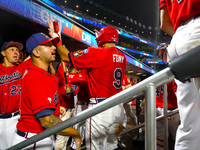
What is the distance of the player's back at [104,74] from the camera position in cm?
213

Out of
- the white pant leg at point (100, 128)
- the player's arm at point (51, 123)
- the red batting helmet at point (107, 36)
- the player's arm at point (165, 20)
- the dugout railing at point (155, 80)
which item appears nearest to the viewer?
the dugout railing at point (155, 80)

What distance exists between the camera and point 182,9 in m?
1.06

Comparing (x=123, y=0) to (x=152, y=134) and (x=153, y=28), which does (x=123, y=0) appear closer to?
(x=153, y=28)

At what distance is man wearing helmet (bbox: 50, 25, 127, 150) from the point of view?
201 cm

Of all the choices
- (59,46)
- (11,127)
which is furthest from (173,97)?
(11,127)

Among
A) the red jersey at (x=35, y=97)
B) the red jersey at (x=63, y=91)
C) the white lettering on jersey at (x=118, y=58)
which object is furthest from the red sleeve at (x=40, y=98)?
the red jersey at (x=63, y=91)

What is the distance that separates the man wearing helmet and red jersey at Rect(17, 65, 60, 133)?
0.60 metres

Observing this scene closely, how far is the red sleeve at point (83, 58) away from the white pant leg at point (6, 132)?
4.89ft

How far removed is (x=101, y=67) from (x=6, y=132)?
5.76 ft

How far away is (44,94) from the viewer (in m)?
1.37

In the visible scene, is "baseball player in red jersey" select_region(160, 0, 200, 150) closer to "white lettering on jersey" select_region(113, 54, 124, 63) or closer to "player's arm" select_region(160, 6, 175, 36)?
"player's arm" select_region(160, 6, 175, 36)

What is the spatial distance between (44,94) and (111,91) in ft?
3.38

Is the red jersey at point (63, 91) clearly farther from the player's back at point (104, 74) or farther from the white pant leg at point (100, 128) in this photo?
the white pant leg at point (100, 128)

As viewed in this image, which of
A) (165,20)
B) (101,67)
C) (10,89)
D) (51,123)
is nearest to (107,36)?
(101,67)
